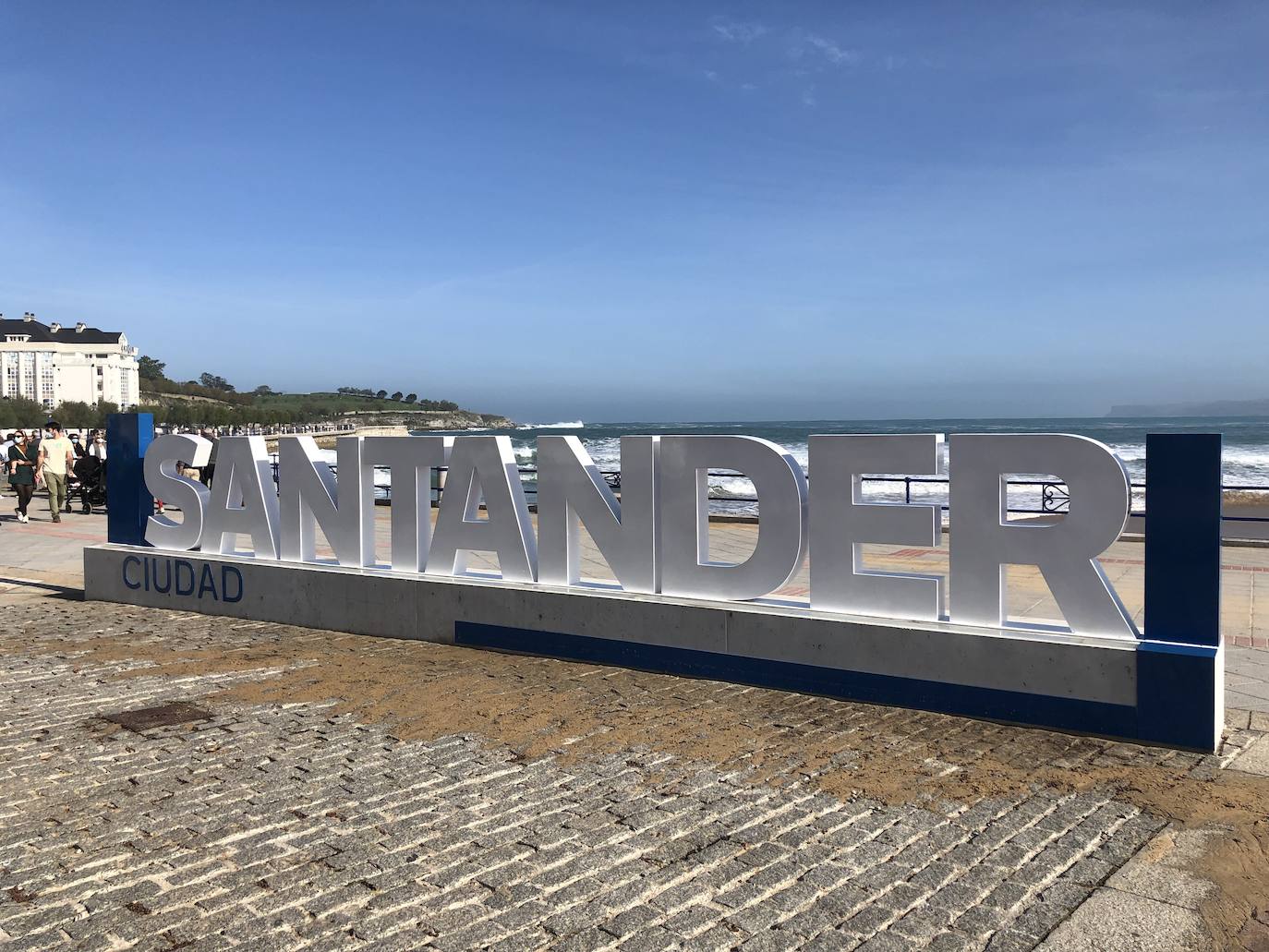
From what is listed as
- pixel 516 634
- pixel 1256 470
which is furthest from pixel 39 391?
pixel 516 634

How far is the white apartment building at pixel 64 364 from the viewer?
138750 mm

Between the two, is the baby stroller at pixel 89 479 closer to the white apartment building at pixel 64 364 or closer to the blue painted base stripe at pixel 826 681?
the blue painted base stripe at pixel 826 681

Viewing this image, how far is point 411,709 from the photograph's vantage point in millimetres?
6539

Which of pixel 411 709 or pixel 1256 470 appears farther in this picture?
pixel 1256 470

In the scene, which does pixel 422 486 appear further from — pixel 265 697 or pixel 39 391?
pixel 39 391

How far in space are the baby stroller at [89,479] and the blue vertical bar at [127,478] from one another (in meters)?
11.5

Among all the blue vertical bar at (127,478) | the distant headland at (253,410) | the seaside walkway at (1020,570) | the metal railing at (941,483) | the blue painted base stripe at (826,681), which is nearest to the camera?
the blue painted base stripe at (826,681)

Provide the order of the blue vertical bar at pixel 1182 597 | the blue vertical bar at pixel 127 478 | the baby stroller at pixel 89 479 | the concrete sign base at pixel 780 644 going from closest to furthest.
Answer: the blue vertical bar at pixel 1182 597
the concrete sign base at pixel 780 644
the blue vertical bar at pixel 127 478
the baby stroller at pixel 89 479

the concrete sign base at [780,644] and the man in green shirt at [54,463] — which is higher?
the man in green shirt at [54,463]

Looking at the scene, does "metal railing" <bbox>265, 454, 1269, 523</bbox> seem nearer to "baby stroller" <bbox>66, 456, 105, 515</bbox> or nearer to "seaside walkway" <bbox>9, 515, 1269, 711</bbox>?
"seaside walkway" <bbox>9, 515, 1269, 711</bbox>

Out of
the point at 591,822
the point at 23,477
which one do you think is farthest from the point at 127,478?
the point at 23,477

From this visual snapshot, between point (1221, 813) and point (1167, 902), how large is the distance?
116 cm

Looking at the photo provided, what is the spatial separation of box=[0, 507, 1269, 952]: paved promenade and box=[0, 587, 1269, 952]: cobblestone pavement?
2 centimetres

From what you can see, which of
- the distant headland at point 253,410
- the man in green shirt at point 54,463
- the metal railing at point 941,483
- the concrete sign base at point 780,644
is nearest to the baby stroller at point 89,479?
the man in green shirt at point 54,463
